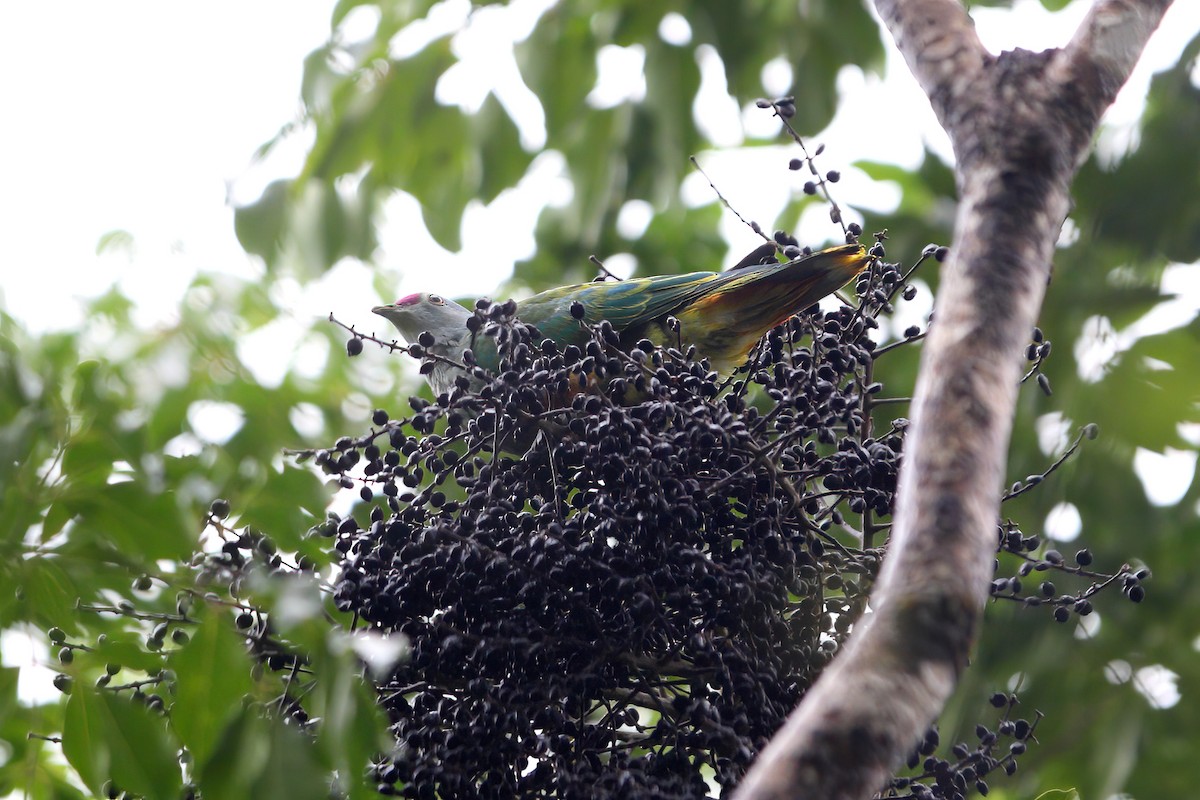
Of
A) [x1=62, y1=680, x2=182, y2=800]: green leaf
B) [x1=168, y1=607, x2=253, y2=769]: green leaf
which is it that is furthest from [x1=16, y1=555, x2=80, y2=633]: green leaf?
[x1=168, y1=607, x2=253, y2=769]: green leaf

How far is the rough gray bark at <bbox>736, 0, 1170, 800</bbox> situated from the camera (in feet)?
3.55

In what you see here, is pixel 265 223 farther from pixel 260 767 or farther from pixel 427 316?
pixel 260 767

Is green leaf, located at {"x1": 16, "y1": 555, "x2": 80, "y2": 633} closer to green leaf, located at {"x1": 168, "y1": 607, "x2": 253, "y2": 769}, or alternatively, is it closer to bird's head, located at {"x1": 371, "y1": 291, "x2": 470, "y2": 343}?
green leaf, located at {"x1": 168, "y1": 607, "x2": 253, "y2": 769}

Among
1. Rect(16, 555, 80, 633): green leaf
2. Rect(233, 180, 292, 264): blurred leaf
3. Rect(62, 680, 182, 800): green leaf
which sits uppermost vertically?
Rect(233, 180, 292, 264): blurred leaf

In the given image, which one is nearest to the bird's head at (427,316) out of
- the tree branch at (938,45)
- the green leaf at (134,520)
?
the green leaf at (134,520)

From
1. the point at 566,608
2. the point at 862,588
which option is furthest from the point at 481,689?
the point at 862,588

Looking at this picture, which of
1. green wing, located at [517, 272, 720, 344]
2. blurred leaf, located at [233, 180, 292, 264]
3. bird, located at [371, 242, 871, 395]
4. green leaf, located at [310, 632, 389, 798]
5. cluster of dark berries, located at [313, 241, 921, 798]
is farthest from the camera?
blurred leaf, located at [233, 180, 292, 264]

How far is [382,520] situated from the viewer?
212cm

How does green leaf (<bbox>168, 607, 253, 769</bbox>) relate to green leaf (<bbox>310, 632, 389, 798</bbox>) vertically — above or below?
above

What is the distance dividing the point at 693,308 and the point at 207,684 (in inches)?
72.6

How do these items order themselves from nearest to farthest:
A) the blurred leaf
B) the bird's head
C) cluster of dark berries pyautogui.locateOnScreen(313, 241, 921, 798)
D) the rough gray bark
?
1. the rough gray bark
2. cluster of dark berries pyautogui.locateOnScreen(313, 241, 921, 798)
3. the bird's head
4. the blurred leaf

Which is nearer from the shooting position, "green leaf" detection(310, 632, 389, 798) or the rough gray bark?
the rough gray bark

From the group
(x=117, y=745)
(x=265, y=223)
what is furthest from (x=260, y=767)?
(x=265, y=223)

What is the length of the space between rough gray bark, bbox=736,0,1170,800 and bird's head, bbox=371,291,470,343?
6.83 ft
